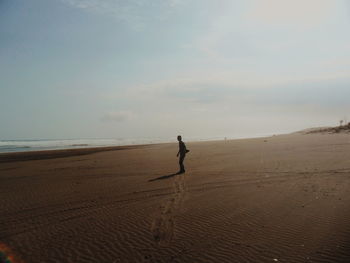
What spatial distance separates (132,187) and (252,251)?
25.1ft

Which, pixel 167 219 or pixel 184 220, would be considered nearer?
pixel 184 220

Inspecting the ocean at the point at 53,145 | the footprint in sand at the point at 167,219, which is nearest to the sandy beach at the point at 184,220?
the footprint in sand at the point at 167,219

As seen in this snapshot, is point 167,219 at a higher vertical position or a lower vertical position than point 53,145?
lower

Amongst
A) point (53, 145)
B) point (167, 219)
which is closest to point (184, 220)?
point (167, 219)

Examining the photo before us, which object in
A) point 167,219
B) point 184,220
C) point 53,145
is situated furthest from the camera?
point 53,145

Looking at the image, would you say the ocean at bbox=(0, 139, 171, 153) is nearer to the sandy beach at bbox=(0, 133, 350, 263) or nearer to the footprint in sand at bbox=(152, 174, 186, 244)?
the sandy beach at bbox=(0, 133, 350, 263)

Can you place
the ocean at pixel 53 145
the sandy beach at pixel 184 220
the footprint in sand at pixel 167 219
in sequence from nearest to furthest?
the sandy beach at pixel 184 220
the footprint in sand at pixel 167 219
the ocean at pixel 53 145

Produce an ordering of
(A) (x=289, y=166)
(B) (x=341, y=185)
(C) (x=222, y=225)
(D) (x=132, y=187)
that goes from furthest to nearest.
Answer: (A) (x=289, y=166)
(D) (x=132, y=187)
(B) (x=341, y=185)
(C) (x=222, y=225)

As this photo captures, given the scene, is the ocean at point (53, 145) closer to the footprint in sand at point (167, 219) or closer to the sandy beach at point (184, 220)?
the sandy beach at point (184, 220)

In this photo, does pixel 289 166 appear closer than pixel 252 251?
No

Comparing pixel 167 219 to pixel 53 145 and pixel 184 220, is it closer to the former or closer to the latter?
pixel 184 220

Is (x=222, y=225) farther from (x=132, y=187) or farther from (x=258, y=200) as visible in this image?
(x=132, y=187)

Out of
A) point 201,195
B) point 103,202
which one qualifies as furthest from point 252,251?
point 103,202

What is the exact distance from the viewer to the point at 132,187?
1208 centimetres
